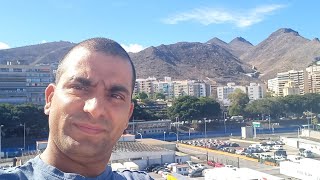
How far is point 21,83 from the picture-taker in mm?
36969

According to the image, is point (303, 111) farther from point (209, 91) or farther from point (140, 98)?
point (209, 91)

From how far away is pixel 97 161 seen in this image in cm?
88

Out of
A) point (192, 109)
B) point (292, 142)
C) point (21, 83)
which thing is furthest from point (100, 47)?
point (21, 83)

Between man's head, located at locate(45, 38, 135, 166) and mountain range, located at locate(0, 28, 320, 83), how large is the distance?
90351 millimetres

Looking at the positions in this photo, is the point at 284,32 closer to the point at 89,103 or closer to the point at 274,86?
the point at 274,86

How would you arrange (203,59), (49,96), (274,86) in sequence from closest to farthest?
(49,96) < (274,86) < (203,59)

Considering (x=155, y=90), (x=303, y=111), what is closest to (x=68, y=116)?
(x=303, y=111)

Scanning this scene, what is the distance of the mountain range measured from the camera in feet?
319

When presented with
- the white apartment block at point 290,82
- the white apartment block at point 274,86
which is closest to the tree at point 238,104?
the white apartment block at point 290,82

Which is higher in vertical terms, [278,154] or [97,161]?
[97,161]

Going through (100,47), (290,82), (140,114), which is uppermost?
(290,82)

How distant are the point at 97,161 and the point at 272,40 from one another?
149147 millimetres

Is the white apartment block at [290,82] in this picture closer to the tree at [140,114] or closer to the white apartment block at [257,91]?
the white apartment block at [257,91]

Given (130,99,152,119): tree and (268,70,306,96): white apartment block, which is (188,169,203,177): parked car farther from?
(268,70,306,96): white apartment block
